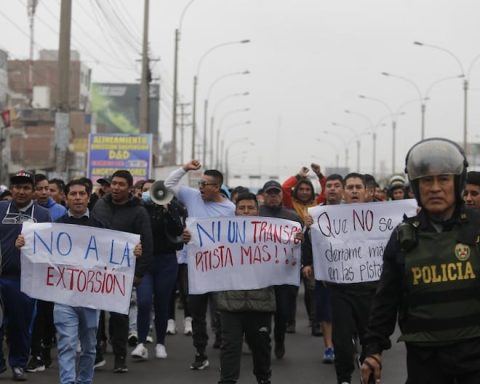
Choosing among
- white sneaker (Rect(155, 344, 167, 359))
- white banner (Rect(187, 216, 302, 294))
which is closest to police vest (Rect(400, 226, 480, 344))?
white banner (Rect(187, 216, 302, 294))

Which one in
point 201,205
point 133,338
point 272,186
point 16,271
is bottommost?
point 133,338

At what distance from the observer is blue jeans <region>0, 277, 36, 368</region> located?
9.16m

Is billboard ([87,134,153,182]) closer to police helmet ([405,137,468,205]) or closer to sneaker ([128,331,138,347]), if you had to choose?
sneaker ([128,331,138,347])

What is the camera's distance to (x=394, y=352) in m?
11.7

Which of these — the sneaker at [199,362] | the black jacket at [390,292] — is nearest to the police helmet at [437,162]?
the black jacket at [390,292]

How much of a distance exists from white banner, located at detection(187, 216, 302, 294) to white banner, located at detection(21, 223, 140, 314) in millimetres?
593

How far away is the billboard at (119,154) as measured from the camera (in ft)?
88.5

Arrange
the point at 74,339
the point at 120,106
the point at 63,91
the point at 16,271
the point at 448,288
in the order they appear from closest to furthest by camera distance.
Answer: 1. the point at 448,288
2. the point at 74,339
3. the point at 16,271
4. the point at 63,91
5. the point at 120,106

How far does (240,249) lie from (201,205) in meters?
1.32

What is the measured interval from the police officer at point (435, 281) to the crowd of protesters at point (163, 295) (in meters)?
3.05

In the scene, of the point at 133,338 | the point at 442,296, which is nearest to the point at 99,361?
the point at 133,338

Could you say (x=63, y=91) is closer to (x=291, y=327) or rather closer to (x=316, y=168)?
(x=291, y=327)

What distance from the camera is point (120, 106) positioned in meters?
111

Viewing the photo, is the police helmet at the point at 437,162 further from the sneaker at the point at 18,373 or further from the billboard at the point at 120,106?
the billboard at the point at 120,106
